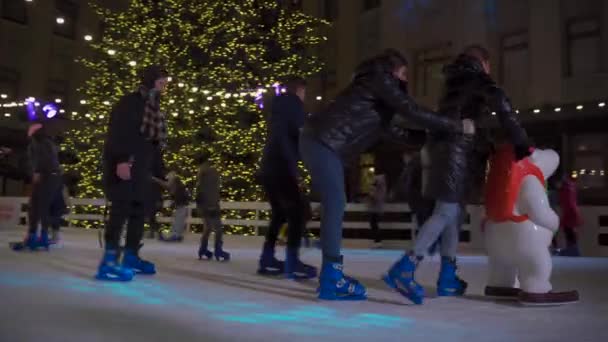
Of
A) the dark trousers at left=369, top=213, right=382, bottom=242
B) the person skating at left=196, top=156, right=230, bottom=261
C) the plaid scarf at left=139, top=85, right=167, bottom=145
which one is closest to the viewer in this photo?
the plaid scarf at left=139, top=85, right=167, bottom=145

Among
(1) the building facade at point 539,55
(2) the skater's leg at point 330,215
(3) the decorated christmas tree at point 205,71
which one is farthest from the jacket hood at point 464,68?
(1) the building facade at point 539,55

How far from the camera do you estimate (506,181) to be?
391 cm

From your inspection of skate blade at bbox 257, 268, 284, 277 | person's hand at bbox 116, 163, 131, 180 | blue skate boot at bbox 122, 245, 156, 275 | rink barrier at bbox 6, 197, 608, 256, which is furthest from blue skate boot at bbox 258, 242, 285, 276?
rink barrier at bbox 6, 197, 608, 256

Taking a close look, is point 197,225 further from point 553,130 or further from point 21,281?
point 21,281

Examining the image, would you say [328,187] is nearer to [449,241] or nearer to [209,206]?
[449,241]

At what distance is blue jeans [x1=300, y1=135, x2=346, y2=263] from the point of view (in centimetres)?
393

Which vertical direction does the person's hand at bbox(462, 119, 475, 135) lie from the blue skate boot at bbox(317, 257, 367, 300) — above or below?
above

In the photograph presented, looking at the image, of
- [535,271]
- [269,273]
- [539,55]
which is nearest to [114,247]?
[269,273]

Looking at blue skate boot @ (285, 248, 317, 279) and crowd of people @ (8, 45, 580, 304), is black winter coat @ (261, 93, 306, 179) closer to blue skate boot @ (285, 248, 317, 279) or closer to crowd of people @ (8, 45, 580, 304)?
crowd of people @ (8, 45, 580, 304)

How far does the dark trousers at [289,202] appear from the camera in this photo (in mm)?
5258

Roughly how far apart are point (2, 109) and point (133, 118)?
74.7ft

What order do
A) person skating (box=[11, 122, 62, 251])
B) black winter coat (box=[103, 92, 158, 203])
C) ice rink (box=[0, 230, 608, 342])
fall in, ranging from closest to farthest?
1. ice rink (box=[0, 230, 608, 342])
2. black winter coat (box=[103, 92, 158, 203])
3. person skating (box=[11, 122, 62, 251])

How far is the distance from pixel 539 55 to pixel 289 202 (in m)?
13.6

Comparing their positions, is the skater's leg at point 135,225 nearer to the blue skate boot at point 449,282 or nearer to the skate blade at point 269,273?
the skate blade at point 269,273
